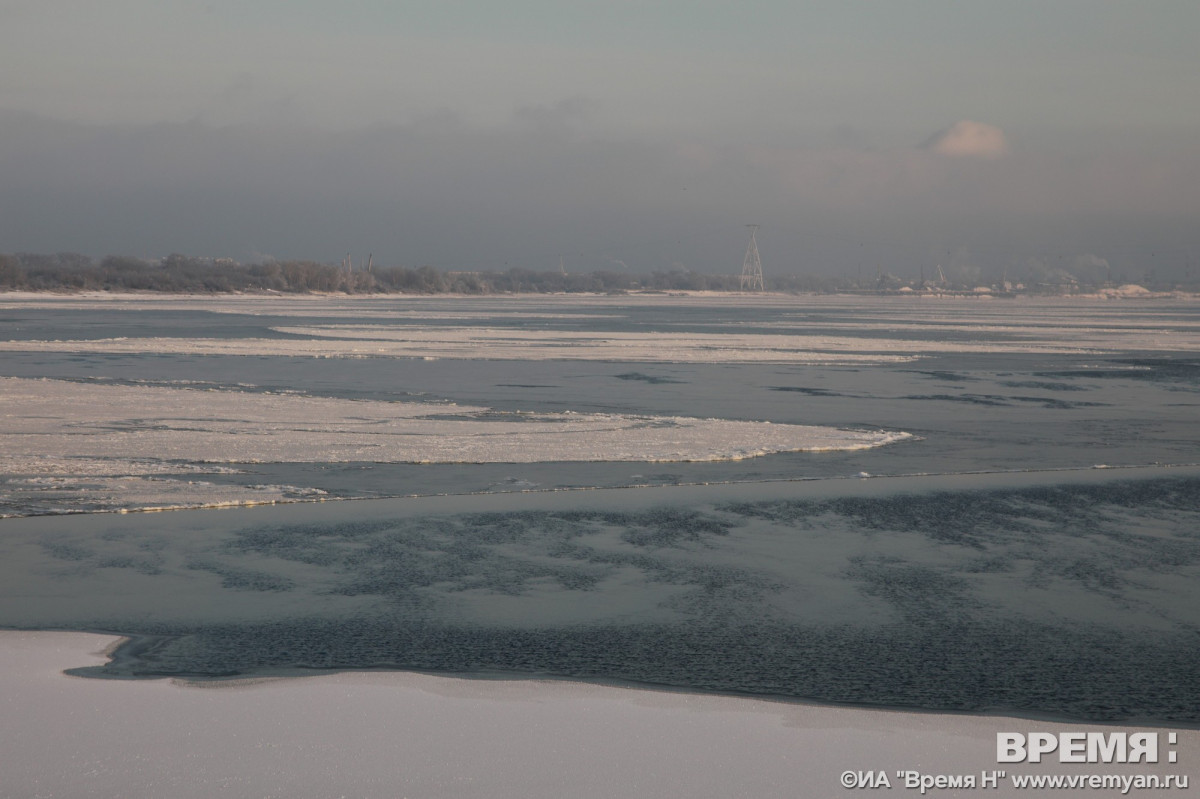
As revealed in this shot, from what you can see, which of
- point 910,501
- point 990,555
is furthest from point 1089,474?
point 990,555

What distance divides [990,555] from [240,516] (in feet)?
16.2

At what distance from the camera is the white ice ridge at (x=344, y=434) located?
34.9 ft

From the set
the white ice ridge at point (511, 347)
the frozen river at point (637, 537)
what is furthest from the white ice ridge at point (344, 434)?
the white ice ridge at point (511, 347)

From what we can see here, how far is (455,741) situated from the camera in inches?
159

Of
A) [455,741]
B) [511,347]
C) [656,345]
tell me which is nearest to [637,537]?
[455,741]

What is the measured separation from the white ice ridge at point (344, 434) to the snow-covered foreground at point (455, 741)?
5853 mm

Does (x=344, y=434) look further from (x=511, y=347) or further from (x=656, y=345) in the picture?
(x=656, y=345)

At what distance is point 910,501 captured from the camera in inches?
346

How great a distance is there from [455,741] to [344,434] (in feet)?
27.2

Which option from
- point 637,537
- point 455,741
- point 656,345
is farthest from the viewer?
point 656,345

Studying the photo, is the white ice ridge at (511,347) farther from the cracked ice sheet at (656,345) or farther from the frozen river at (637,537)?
the frozen river at (637,537)

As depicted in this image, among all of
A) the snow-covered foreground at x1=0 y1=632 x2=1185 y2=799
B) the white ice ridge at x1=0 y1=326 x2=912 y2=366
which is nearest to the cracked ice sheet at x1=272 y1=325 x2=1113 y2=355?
the white ice ridge at x1=0 y1=326 x2=912 y2=366

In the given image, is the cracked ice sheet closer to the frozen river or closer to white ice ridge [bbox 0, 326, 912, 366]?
white ice ridge [bbox 0, 326, 912, 366]

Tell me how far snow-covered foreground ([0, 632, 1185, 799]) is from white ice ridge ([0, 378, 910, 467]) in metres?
5.85
